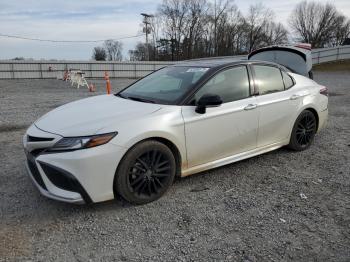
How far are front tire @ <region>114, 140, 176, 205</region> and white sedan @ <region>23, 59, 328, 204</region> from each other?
1 cm

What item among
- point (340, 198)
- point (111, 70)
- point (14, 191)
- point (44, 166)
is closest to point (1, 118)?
point (14, 191)

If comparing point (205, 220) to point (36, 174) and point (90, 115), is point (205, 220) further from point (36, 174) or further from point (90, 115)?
point (36, 174)

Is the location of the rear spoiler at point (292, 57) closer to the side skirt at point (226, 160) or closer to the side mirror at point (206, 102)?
→ the side skirt at point (226, 160)

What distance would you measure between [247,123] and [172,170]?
1.27m

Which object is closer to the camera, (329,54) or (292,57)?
(292,57)

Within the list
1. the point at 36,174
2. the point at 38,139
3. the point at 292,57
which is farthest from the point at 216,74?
the point at 292,57

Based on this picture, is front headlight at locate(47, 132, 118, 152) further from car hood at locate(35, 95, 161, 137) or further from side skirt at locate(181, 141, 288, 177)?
side skirt at locate(181, 141, 288, 177)

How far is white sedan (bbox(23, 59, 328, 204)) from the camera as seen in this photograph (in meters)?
3.30

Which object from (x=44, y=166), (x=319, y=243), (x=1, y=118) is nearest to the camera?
(x=319, y=243)

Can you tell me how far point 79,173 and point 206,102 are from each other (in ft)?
5.25

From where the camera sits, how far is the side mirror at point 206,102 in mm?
3883

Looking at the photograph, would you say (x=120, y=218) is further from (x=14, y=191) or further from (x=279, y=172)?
(x=279, y=172)

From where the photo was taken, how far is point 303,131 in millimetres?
5398

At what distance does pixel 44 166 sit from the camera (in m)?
3.31
